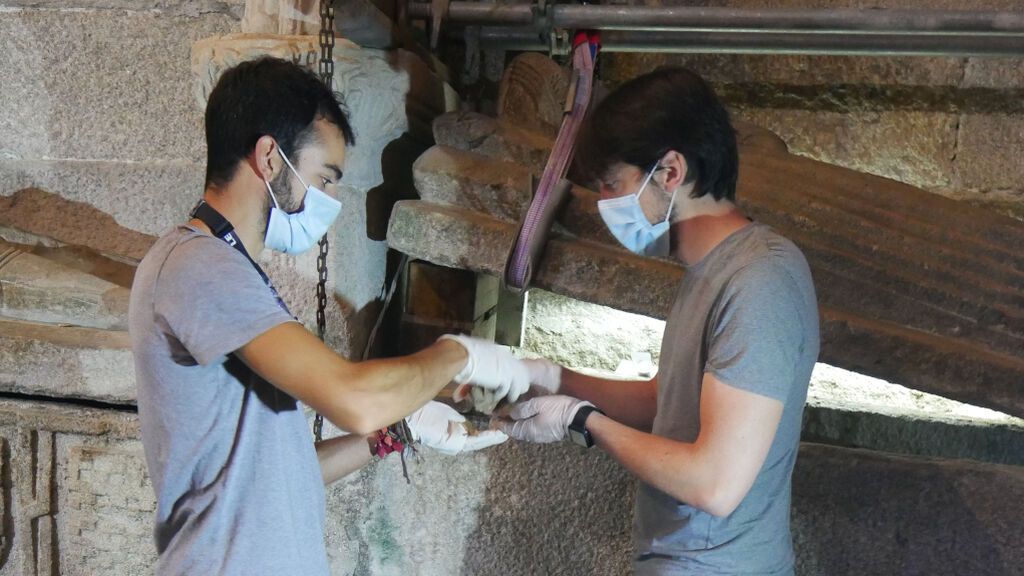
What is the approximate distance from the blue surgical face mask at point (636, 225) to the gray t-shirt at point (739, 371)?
0.10 metres

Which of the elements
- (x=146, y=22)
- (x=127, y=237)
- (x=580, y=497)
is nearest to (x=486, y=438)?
(x=580, y=497)

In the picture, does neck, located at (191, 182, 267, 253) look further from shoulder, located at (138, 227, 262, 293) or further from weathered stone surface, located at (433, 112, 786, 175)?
weathered stone surface, located at (433, 112, 786, 175)

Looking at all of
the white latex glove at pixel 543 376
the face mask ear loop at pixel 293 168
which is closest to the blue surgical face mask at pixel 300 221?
the face mask ear loop at pixel 293 168

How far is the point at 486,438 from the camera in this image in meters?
1.87

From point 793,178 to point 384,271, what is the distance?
46.2 inches

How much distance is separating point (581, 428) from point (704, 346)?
0.31 metres

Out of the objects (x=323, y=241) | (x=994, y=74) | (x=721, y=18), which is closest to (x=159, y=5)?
(x=323, y=241)

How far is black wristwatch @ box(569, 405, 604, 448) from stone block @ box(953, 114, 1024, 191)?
221 centimetres

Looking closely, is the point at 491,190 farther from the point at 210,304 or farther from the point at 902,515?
the point at 902,515

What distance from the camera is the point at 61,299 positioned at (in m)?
2.44

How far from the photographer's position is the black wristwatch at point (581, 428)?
1525mm

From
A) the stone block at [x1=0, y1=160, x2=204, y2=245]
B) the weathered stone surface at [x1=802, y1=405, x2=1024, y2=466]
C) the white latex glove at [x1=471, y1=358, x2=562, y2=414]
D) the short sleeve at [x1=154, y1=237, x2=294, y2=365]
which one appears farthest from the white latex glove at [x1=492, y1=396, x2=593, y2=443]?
the stone block at [x1=0, y1=160, x2=204, y2=245]

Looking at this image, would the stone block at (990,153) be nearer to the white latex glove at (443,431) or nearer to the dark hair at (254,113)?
the white latex glove at (443,431)

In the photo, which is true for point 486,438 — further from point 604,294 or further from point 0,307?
point 0,307
